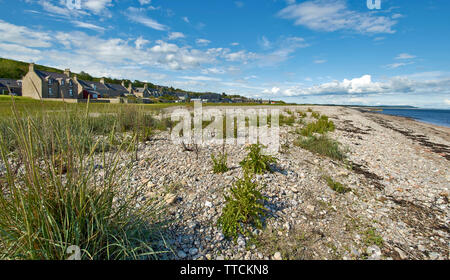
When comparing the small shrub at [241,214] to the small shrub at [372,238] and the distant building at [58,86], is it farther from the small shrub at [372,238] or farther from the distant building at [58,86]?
the distant building at [58,86]


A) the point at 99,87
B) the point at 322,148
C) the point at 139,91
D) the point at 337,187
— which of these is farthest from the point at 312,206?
the point at 139,91

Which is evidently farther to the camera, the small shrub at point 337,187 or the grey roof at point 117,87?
the grey roof at point 117,87

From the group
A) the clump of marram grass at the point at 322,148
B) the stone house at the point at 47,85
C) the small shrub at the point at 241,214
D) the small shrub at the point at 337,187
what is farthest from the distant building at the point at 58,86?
the small shrub at the point at 337,187

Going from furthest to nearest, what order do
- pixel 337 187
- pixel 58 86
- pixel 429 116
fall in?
pixel 429 116 < pixel 58 86 < pixel 337 187

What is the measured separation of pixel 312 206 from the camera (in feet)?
14.3

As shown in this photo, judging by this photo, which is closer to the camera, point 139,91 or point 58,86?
point 58,86

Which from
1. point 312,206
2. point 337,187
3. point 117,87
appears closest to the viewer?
point 312,206

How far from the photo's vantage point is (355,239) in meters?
3.46

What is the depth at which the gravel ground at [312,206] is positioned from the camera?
3.20 m

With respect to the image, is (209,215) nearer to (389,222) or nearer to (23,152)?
(23,152)

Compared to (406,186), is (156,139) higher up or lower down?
higher up

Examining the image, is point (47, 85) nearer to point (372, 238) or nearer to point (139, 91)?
point (139, 91)
